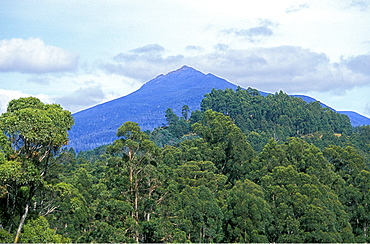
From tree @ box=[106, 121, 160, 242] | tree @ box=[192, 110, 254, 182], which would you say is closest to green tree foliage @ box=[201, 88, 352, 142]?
tree @ box=[192, 110, 254, 182]

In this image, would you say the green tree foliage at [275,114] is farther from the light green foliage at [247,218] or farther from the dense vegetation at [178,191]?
Result: the light green foliage at [247,218]

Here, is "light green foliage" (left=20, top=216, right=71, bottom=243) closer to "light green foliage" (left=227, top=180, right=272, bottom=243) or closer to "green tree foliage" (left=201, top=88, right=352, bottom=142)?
"light green foliage" (left=227, top=180, right=272, bottom=243)

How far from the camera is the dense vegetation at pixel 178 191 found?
18016 mm

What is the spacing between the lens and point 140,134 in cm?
2961

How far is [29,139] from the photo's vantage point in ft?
56.6

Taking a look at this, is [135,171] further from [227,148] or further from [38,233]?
[227,148]

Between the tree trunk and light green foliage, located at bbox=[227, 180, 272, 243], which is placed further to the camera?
light green foliage, located at bbox=[227, 180, 272, 243]

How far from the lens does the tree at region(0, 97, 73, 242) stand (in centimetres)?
1672


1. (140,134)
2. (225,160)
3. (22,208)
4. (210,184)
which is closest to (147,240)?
(140,134)

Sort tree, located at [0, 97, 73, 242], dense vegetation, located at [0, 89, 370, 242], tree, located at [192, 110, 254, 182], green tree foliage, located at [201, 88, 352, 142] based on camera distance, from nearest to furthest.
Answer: tree, located at [0, 97, 73, 242]
dense vegetation, located at [0, 89, 370, 242]
tree, located at [192, 110, 254, 182]
green tree foliage, located at [201, 88, 352, 142]

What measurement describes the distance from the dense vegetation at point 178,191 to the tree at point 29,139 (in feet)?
0.13

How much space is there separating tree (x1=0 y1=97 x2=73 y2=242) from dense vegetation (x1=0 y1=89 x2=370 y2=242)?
39 millimetres

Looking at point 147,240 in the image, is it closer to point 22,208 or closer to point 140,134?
point 140,134

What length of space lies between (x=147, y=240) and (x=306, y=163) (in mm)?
21234
